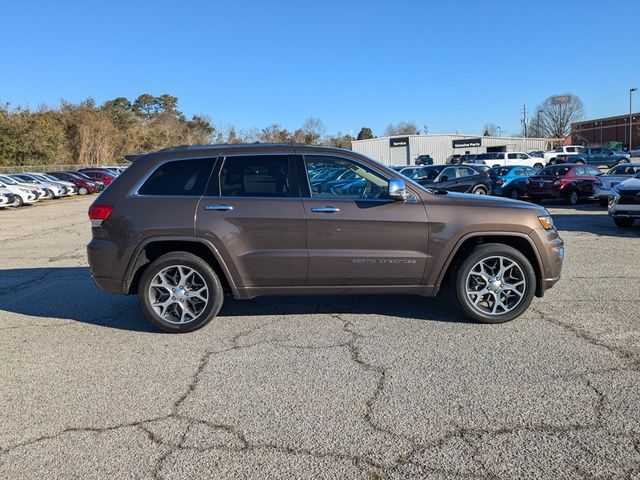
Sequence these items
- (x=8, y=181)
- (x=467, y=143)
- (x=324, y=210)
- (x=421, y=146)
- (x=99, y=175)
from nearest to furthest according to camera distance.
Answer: (x=324, y=210) < (x=8, y=181) < (x=99, y=175) < (x=421, y=146) < (x=467, y=143)

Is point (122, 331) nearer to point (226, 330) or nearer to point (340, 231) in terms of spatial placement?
point (226, 330)

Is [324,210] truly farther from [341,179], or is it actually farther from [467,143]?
[467,143]

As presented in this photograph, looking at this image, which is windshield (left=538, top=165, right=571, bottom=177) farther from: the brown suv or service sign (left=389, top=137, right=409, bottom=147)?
service sign (left=389, top=137, right=409, bottom=147)

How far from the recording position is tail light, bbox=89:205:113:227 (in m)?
5.23

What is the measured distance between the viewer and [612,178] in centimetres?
1753

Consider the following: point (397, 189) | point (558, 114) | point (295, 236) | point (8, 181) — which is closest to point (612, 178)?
point (397, 189)

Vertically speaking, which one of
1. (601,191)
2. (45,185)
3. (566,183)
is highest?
(45,185)

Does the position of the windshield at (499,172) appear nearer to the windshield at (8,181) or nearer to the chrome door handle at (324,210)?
the chrome door handle at (324,210)

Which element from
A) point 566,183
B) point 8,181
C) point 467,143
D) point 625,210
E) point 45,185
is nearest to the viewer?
point 625,210

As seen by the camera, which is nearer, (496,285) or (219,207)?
(219,207)

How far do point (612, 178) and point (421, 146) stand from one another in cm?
5434

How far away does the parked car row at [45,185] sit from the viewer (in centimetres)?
2640

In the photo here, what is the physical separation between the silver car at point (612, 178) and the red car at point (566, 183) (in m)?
0.38

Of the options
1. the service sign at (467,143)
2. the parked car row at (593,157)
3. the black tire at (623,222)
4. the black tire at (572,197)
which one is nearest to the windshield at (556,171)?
the black tire at (572,197)
